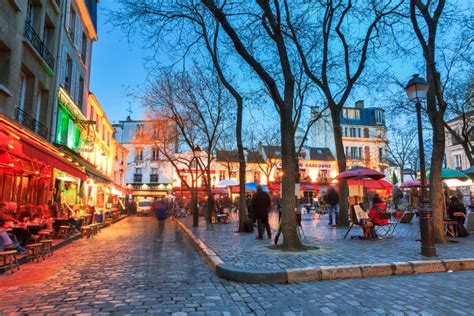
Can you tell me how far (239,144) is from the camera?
12836 mm

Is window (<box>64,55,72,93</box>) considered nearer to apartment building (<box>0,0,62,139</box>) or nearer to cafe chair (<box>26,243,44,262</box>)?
apartment building (<box>0,0,62,139</box>)

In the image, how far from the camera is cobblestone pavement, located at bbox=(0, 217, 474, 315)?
3943mm

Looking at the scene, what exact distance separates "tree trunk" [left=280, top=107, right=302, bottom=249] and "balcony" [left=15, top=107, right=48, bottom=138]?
8.70 m

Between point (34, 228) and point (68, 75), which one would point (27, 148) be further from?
point (68, 75)

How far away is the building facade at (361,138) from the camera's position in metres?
51.1

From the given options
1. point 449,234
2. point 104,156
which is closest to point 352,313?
point 449,234

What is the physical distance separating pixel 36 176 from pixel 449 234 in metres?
14.4

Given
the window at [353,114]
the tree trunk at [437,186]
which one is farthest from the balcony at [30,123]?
the window at [353,114]

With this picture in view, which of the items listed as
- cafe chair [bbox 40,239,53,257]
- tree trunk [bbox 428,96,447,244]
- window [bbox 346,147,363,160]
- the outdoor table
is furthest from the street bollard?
window [bbox 346,147,363,160]

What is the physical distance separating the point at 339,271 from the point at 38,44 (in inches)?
510

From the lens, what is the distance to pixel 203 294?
15.3 ft

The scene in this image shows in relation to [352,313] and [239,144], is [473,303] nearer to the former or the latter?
[352,313]

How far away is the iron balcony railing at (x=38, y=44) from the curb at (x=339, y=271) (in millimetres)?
10509

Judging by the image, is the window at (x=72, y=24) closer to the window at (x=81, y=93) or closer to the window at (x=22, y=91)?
the window at (x=81, y=93)
